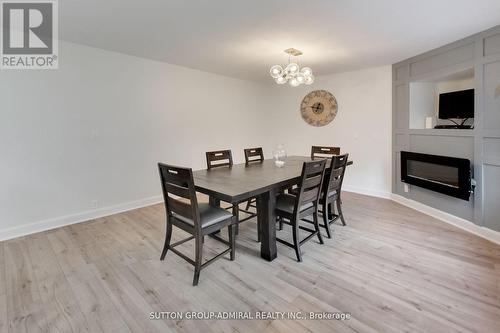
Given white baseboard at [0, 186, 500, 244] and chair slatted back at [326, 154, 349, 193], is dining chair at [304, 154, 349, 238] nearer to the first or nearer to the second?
chair slatted back at [326, 154, 349, 193]

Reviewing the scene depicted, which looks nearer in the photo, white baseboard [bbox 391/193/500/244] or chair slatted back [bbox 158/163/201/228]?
chair slatted back [bbox 158/163/201/228]

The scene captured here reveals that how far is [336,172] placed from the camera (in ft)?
8.79

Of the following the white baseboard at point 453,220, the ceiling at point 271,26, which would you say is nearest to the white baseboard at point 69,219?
the ceiling at point 271,26

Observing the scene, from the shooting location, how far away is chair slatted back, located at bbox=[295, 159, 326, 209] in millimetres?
2164

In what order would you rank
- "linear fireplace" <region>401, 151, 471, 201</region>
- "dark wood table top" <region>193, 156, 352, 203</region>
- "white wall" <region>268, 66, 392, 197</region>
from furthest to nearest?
"white wall" <region>268, 66, 392, 197</region> < "linear fireplace" <region>401, 151, 471, 201</region> < "dark wood table top" <region>193, 156, 352, 203</region>

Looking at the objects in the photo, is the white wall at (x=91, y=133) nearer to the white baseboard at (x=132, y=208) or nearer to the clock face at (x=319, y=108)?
the white baseboard at (x=132, y=208)

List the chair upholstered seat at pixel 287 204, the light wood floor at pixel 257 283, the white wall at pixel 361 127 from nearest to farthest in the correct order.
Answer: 1. the light wood floor at pixel 257 283
2. the chair upholstered seat at pixel 287 204
3. the white wall at pixel 361 127

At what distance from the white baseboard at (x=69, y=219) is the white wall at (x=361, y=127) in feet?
11.5

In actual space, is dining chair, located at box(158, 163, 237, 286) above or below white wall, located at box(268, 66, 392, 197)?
below

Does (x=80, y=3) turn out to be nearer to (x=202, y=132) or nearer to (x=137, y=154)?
(x=137, y=154)

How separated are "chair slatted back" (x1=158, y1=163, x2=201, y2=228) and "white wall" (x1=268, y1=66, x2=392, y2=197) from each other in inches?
145

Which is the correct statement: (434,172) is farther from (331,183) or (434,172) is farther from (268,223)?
(268,223)

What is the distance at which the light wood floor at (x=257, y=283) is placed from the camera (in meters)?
1.58

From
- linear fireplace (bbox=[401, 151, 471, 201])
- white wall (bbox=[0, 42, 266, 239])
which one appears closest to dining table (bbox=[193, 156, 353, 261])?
white wall (bbox=[0, 42, 266, 239])
